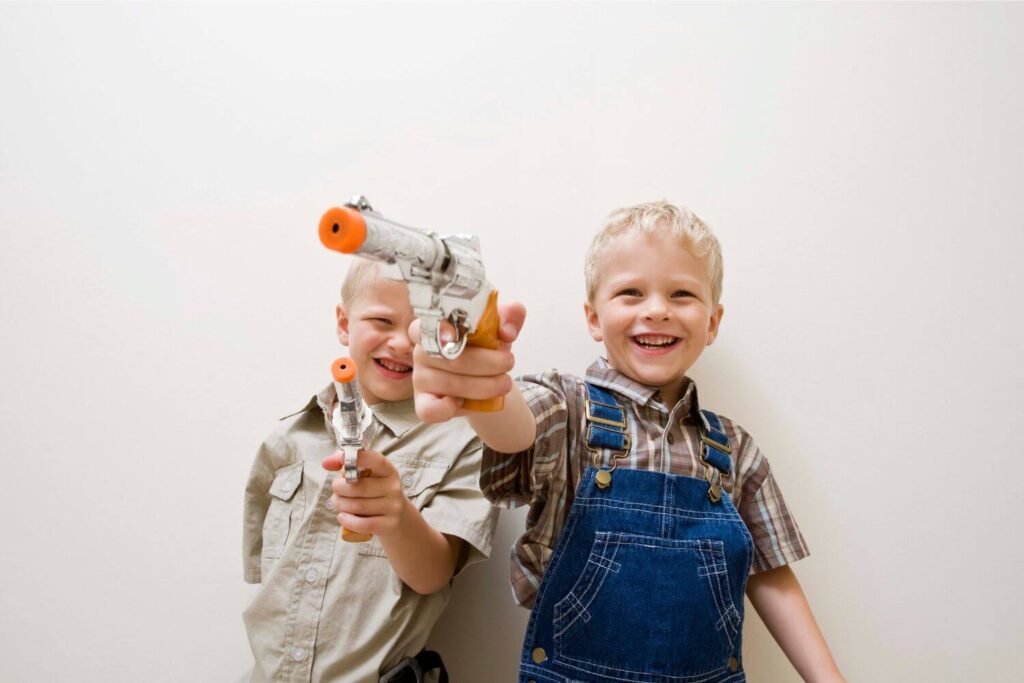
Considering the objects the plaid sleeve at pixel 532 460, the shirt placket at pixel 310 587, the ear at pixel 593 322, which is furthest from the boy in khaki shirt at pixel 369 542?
the ear at pixel 593 322

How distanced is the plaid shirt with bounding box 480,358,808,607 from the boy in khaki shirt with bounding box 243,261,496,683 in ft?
0.28

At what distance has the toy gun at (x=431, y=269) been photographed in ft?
1.42

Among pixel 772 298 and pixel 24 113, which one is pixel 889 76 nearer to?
pixel 772 298

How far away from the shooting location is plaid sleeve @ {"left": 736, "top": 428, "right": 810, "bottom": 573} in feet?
3.00

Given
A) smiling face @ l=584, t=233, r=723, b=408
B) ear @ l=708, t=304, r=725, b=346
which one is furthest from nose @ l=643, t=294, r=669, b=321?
ear @ l=708, t=304, r=725, b=346

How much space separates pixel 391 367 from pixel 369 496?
0.83ft

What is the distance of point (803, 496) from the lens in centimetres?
103

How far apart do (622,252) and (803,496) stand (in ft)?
1.52

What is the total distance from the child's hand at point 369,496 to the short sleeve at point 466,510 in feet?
0.47

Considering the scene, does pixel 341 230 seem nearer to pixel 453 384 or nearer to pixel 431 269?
pixel 431 269

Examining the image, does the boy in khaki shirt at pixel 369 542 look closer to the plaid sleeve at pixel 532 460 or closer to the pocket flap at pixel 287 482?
the pocket flap at pixel 287 482

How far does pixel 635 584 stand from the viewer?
80cm

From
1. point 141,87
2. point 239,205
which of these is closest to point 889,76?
point 239,205

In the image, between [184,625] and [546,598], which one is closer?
[546,598]
